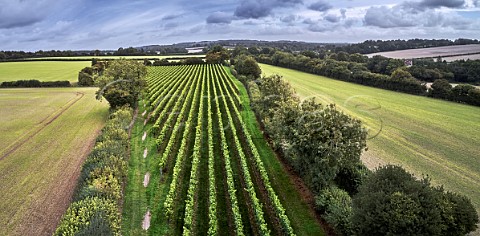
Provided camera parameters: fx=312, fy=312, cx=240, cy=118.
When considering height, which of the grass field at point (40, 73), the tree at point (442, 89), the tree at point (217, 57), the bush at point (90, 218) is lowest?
the bush at point (90, 218)

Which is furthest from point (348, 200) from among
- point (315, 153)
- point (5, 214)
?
point (5, 214)

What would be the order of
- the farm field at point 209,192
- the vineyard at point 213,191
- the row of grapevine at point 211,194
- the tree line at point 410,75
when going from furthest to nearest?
the tree line at point 410,75 < the farm field at point 209,192 < the vineyard at point 213,191 < the row of grapevine at point 211,194

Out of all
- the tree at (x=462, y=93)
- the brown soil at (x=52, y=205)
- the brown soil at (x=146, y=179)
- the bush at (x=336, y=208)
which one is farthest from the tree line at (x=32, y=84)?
the tree at (x=462, y=93)

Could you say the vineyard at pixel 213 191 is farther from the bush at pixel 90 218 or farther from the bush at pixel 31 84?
the bush at pixel 31 84

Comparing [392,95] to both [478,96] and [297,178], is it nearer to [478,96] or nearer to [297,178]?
[478,96]

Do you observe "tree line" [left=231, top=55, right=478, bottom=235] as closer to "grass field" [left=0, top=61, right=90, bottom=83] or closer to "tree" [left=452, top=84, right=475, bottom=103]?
"tree" [left=452, top=84, right=475, bottom=103]

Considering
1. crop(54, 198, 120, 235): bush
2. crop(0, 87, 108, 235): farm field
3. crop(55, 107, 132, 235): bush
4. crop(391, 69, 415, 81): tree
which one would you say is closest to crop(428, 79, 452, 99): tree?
crop(391, 69, 415, 81): tree

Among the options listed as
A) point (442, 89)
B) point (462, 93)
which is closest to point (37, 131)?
point (442, 89)
